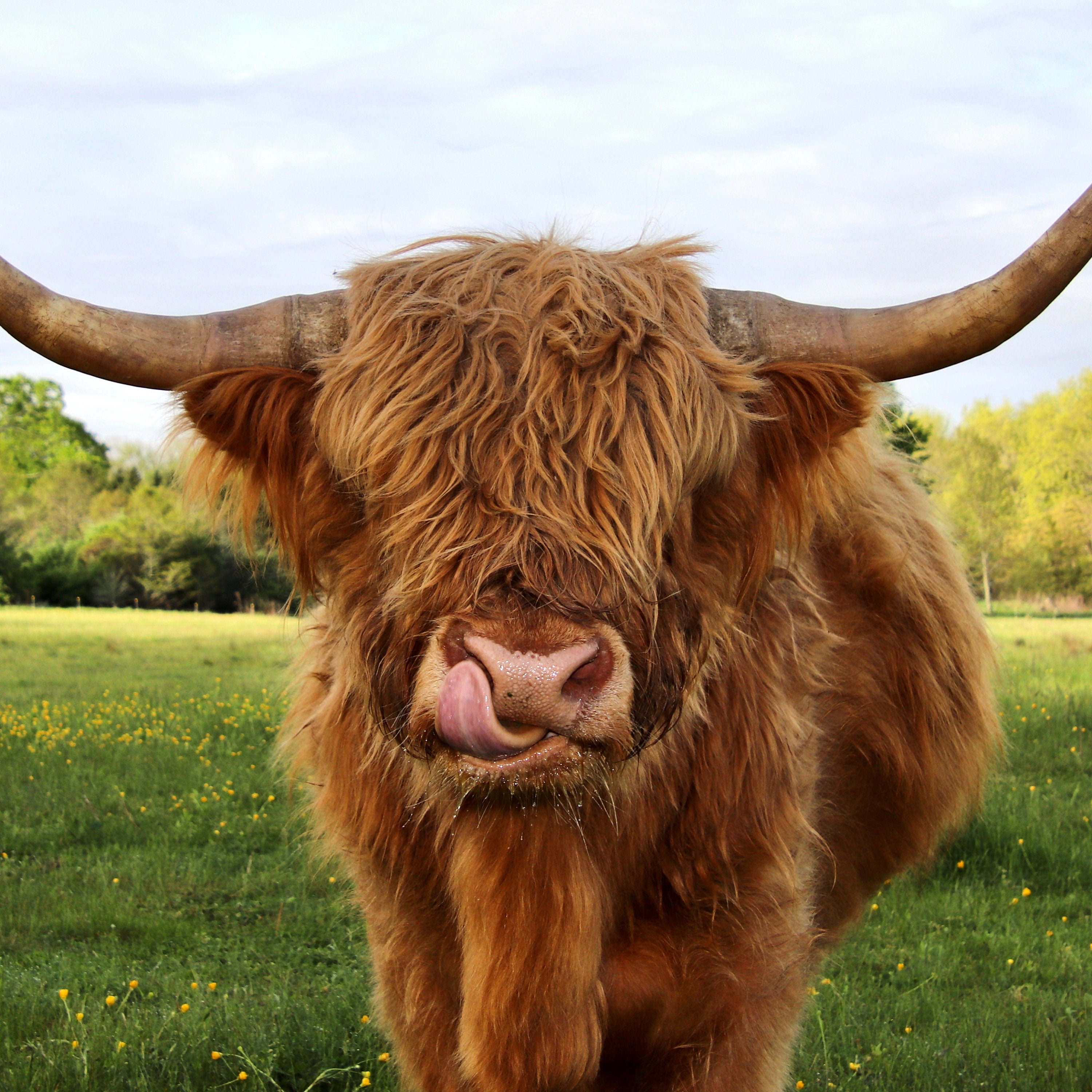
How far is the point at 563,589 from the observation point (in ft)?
7.07

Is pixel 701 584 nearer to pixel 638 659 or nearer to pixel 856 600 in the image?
pixel 638 659

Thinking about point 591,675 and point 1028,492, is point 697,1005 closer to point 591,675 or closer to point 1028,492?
point 591,675

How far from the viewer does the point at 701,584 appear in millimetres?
2545

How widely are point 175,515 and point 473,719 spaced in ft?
94.0

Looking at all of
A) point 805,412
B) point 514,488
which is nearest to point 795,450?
point 805,412

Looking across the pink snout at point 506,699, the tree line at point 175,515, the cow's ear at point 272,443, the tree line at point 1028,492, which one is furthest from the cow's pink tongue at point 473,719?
the tree line at point 1028,492

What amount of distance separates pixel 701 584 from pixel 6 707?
9.95 m

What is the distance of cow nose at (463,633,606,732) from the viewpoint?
1.96 m

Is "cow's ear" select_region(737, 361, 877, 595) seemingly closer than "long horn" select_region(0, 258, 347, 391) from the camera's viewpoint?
No

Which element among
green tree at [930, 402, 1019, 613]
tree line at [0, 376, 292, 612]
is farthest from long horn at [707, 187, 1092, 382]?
green tree at [930, 402, 1019, 613]

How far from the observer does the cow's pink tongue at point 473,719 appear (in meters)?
1.95

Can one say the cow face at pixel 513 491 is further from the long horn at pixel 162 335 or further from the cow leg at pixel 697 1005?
the cow leg at pixel 697 1005

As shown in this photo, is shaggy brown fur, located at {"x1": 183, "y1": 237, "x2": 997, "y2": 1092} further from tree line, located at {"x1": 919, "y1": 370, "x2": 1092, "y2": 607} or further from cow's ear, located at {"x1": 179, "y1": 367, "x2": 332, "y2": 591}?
tree line, located at {"x1": 919, "y1": 370, "x2": 1092, "y2": 607}

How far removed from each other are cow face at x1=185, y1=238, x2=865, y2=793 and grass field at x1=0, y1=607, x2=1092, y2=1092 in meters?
0.93
